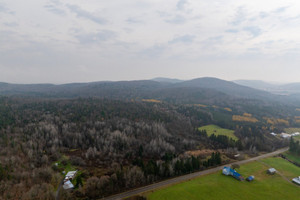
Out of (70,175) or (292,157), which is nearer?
(70,175)

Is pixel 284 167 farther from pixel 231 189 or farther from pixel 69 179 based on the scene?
pixel 69 179

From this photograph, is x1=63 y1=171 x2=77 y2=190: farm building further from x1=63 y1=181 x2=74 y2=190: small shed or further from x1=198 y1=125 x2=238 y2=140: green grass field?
x1=198 y1=125 x2=238 y2=140: green grass field

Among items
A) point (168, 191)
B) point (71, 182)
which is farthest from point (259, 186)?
point (71, 182)

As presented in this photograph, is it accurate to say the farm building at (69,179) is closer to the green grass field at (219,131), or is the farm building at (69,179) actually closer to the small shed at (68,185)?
the small shed at (68,185)

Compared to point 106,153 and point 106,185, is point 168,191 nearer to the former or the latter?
point 106,185

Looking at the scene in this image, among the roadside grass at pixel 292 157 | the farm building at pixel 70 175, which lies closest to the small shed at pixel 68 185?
the farm building at pixel 70 175

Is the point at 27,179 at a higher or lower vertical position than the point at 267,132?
higher

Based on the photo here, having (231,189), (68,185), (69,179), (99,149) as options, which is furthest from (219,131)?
(68,185)

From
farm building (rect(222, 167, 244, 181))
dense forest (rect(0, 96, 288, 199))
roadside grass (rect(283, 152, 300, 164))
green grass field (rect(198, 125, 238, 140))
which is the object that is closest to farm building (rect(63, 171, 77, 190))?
dense forest (rect(0, 96, 288, 199))
